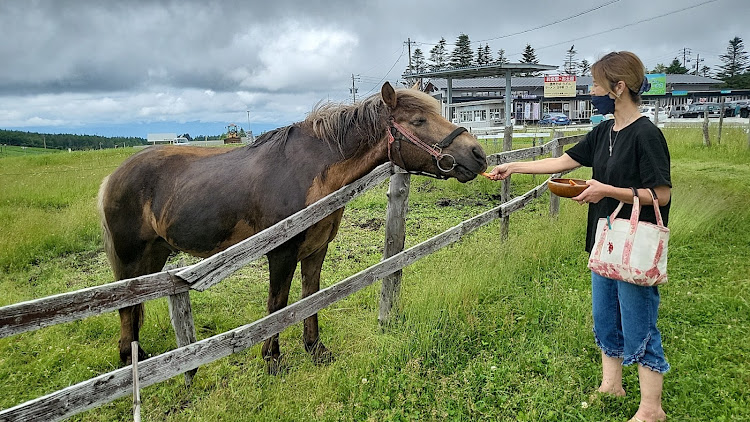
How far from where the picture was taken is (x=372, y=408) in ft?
9.48

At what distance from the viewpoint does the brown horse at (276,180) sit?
323 centimetres

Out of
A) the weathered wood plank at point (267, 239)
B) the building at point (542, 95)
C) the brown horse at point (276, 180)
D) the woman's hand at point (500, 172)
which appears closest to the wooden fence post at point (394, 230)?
the weathered wood plank at point (267, 239)

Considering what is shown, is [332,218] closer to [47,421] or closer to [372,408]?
[372,408]

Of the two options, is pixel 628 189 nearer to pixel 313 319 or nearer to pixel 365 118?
pixel 365 118

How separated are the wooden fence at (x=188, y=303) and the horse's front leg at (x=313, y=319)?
51 centimetres

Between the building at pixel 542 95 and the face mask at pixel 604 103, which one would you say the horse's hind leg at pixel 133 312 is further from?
the building at pixel 542 95

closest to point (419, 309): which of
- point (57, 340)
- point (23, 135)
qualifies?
point (57, 340)

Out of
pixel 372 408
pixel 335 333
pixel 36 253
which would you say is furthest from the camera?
pixel 36 253

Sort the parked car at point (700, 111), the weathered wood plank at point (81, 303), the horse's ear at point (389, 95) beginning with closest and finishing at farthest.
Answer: the weathered wood plank at point (81, 303)
the horse's ear at point (389, 95)
the parked car at point (700, 111)

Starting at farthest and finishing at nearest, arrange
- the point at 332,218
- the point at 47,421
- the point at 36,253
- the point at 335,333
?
the point at 36,253, the point at 335,333, the point at 332,218, the point at 47,421

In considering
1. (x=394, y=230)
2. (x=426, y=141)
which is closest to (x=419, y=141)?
(x=426, y=141)

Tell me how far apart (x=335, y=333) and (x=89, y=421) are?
1954 millimetres

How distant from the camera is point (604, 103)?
2.57 meters

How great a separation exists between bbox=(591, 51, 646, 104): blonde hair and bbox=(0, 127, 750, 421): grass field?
1999 millimetres
